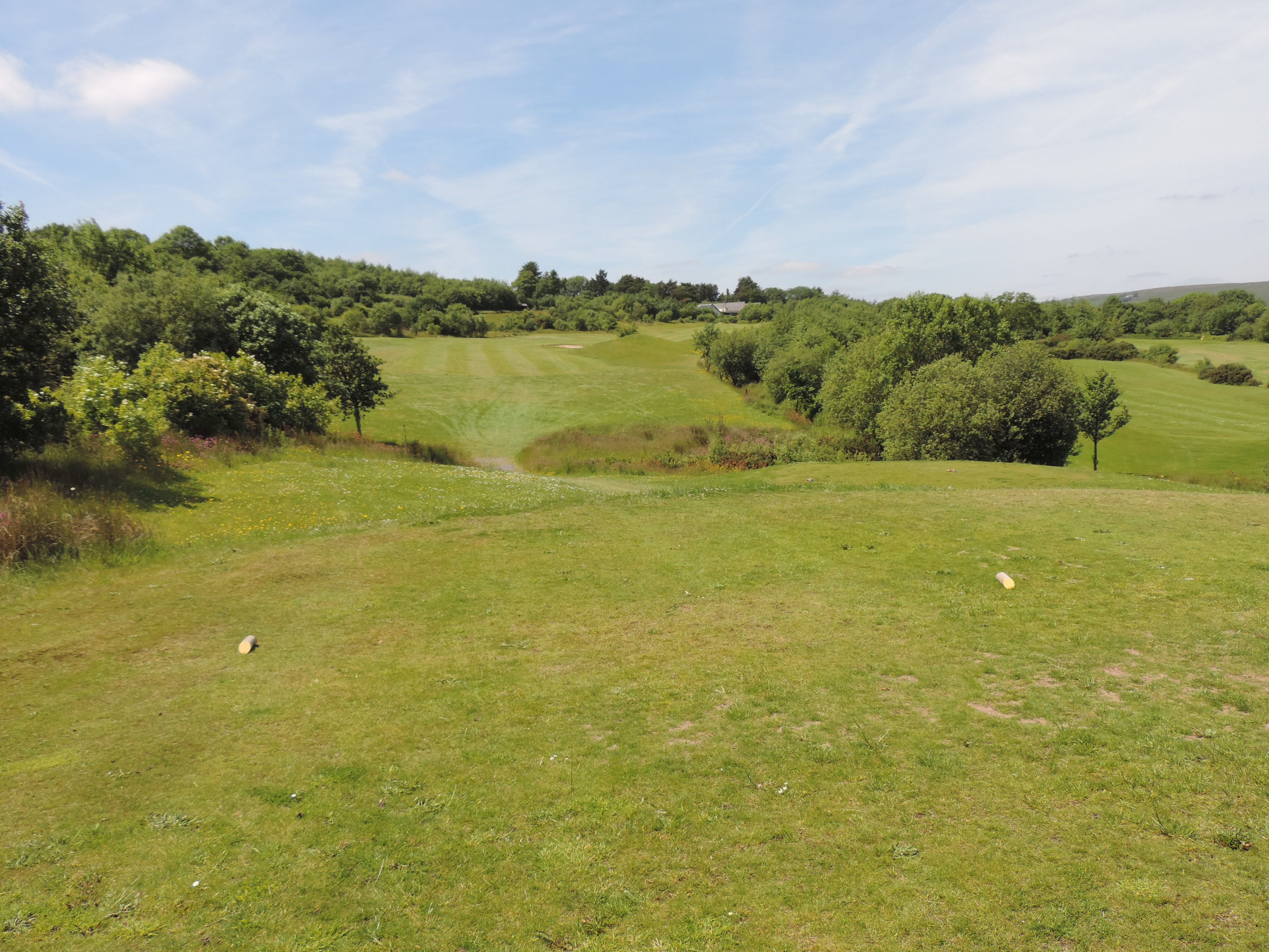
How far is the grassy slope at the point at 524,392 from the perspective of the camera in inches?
2566

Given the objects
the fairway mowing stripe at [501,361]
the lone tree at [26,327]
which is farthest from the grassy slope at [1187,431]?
the lone tree at [26,327]

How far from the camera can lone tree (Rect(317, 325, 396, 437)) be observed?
51.3 metres

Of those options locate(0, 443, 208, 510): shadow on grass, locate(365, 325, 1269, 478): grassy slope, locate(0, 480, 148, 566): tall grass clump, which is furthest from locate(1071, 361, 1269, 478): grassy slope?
locate(0, 480, 148, 566): tall grass clump

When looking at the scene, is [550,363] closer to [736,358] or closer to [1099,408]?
[736,358]

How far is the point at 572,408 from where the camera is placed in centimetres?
7438

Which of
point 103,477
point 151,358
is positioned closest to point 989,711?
point 103,477

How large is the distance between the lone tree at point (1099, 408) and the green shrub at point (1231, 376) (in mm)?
59750

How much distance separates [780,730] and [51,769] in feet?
34.1

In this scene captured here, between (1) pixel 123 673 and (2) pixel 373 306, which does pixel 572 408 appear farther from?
(2) pixel 373 306

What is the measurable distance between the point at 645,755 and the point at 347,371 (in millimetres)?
51670

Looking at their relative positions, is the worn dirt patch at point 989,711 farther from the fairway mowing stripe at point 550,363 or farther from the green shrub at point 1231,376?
the green shrub at point 1231,376

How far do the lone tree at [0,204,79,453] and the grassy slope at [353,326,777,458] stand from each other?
3758cm

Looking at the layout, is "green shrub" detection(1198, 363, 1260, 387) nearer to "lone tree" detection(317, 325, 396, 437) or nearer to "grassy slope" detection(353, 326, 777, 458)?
"grassy slope" detection(353, 326, 777, 458)

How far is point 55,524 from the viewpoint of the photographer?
16438 millimetres
